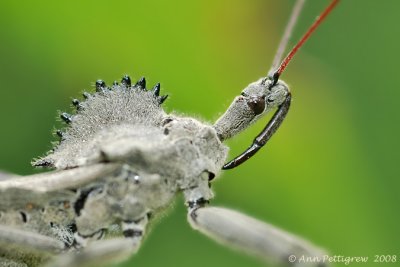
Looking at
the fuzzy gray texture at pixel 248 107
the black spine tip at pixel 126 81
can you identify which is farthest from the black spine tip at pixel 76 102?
the fuzzy gray texture at pixel 248 107

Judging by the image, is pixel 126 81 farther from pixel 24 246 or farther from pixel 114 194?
pixel 24 246

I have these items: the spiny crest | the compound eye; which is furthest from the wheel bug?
the compound eye

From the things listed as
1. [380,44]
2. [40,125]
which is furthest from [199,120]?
[380,44]

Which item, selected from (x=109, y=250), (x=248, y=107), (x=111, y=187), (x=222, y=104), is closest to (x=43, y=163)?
(x=111, y=187)

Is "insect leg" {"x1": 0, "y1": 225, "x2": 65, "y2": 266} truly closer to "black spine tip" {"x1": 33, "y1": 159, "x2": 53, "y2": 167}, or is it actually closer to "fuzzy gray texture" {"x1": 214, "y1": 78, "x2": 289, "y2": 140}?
"black spine tip" {"x1": 33, "y1": 159, "x2": 53, "y2": 167}

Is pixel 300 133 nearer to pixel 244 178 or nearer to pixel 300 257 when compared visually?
pixel 244 178

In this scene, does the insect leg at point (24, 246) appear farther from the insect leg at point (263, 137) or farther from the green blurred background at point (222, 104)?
the green blurred background at point (222, 104)

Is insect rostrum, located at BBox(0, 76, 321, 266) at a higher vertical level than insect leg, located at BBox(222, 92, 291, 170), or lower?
lower
